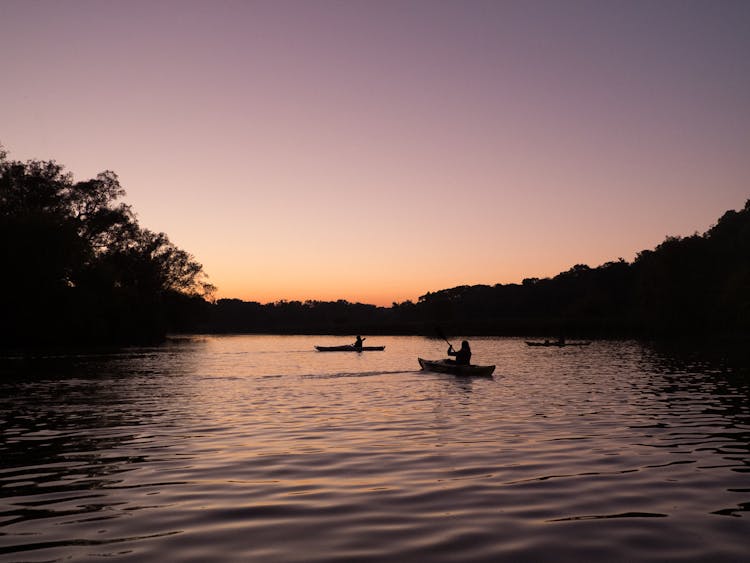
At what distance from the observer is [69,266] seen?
207 feet

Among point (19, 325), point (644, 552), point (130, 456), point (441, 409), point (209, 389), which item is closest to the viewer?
point (644, 552)

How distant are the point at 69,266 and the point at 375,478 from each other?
195 feet

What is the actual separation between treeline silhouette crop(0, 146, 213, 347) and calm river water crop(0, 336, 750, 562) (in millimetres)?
36753

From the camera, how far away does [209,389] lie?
101 ft

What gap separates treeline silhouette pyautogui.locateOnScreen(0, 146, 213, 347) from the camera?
58875 mm

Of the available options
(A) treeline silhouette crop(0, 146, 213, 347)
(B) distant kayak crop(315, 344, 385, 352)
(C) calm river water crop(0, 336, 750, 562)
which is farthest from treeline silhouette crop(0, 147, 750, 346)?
(C) calm river water crop(0, 336, 750, 562)

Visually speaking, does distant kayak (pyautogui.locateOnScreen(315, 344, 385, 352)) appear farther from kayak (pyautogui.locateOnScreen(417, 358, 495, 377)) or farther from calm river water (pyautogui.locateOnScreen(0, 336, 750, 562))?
calm river water (pyautogui.locateOnScreen(0, 336, 750, 562))

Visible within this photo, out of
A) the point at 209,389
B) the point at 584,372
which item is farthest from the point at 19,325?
the point at 584,372

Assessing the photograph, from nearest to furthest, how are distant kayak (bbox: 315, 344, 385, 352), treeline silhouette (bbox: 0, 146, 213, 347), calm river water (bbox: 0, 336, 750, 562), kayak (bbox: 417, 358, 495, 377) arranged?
calm river water (bbox: 0, 336, 750, 562) → kayak (bbox: 417, 358, 495, 377) → treeline silhouette (bbox: 0, 146, 213, 347) → distant kayak (bbox: 315, 344, 385, 352)

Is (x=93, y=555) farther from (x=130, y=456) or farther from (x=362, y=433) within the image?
(x=362, y=433)

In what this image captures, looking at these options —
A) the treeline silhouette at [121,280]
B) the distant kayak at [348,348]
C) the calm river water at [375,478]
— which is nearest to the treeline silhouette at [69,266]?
the treeline silhouette at [121,280]

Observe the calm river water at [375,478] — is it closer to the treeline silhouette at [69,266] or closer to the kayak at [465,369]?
the kayak at [465,369]

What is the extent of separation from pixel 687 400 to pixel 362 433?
15.2 m

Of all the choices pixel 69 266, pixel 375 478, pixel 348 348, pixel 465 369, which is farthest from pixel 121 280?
pixel 375 478
